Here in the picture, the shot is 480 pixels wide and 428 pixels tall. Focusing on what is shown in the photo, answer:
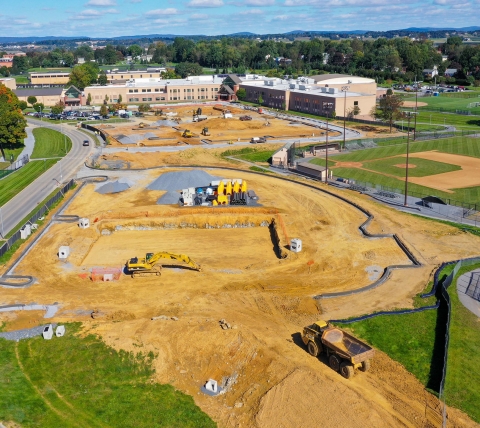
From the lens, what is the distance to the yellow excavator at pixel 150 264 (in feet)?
126

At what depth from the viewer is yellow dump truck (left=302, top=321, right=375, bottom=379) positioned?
83.0ft

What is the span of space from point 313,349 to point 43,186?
1873 inches

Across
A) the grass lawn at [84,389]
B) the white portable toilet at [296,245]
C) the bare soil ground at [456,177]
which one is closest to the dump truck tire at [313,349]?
the grass lawn at [84,389]

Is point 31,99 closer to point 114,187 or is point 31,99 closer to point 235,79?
point 235,79

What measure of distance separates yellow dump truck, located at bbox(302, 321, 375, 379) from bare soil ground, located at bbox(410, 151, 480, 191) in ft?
136

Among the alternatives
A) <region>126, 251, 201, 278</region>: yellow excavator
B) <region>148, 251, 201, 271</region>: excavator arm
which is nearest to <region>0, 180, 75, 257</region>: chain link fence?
<region>126, 251, 201, 278</region>: yellow excavator

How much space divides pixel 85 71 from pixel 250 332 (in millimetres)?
150485

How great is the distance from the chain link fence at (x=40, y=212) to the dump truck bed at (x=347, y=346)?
28.4m

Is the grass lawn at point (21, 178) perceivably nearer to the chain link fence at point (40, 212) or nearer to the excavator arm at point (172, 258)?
the chain link fence at point (40, 212)

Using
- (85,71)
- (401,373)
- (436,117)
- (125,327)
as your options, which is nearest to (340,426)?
(401,373)

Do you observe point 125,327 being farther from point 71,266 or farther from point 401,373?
point 401,373

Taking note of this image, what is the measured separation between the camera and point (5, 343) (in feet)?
96.6

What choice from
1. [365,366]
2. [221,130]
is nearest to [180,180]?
[365,366]

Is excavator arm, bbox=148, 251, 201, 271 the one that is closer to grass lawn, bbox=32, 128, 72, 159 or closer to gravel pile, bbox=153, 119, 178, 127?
grass lawn, bbox=32, 128, 72, 159
